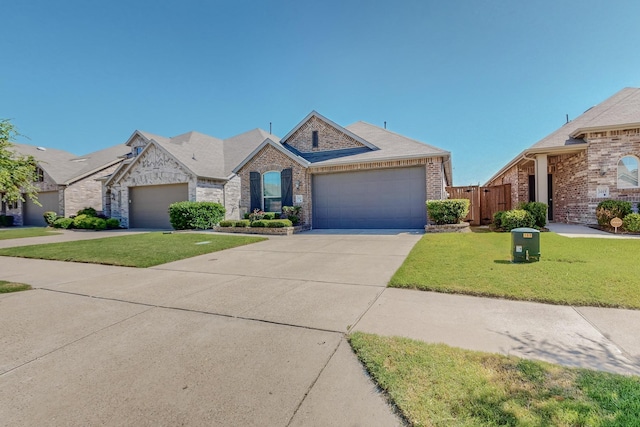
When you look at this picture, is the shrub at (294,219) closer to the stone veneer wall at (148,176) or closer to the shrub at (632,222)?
the stone veneer wall at (148,176)

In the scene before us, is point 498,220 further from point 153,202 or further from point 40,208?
point 40,208

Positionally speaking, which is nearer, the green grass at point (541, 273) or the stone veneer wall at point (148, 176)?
the green grass at point (541, 273)

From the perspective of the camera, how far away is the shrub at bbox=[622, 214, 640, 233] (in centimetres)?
941

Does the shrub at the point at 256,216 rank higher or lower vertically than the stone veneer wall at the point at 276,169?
lower

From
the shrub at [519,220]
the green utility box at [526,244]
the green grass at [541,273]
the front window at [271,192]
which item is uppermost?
the front window at [271,192]

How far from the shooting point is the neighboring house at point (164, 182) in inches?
677

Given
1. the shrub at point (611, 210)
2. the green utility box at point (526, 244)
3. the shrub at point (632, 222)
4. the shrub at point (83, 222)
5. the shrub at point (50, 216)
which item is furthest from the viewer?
the shrub at point (50, 216)

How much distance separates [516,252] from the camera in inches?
235

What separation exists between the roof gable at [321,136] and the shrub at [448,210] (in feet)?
17.8

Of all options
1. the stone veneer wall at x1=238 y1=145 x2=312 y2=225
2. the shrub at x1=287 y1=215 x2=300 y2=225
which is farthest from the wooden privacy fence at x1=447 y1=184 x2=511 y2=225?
the shrub at x1=287 y1=215 x2=300 y2=225

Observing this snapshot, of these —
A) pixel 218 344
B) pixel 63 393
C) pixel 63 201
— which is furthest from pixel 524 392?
pixel 63 201

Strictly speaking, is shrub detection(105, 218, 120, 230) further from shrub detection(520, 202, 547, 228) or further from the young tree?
shrub detection(520, 202, 547, 228)

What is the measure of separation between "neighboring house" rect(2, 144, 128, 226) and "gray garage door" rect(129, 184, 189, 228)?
685cm

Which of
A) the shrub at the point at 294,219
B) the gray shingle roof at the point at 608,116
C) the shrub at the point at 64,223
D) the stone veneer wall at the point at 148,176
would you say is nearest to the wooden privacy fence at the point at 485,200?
the gray shingle roof at the point at 608,116
